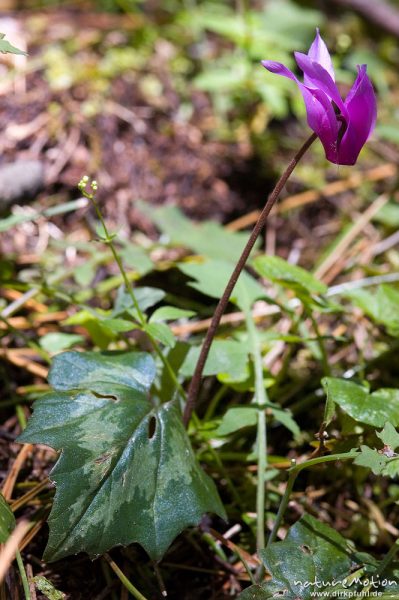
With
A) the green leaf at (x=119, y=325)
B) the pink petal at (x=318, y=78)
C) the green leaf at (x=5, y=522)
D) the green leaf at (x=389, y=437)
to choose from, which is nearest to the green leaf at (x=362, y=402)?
the green leaf at (x=389, y=437)

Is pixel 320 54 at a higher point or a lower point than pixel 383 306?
higher

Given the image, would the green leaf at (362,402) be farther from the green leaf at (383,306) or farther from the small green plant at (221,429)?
the green leaf at (383,306)

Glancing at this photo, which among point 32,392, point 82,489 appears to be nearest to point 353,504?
point 82,489

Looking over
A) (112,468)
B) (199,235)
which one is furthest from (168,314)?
(199,235)

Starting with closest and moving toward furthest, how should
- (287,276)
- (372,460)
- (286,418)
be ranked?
(372,460), (286,418), (287,276)

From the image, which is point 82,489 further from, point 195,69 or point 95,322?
point 195,69

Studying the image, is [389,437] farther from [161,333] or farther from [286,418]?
[161,333]
